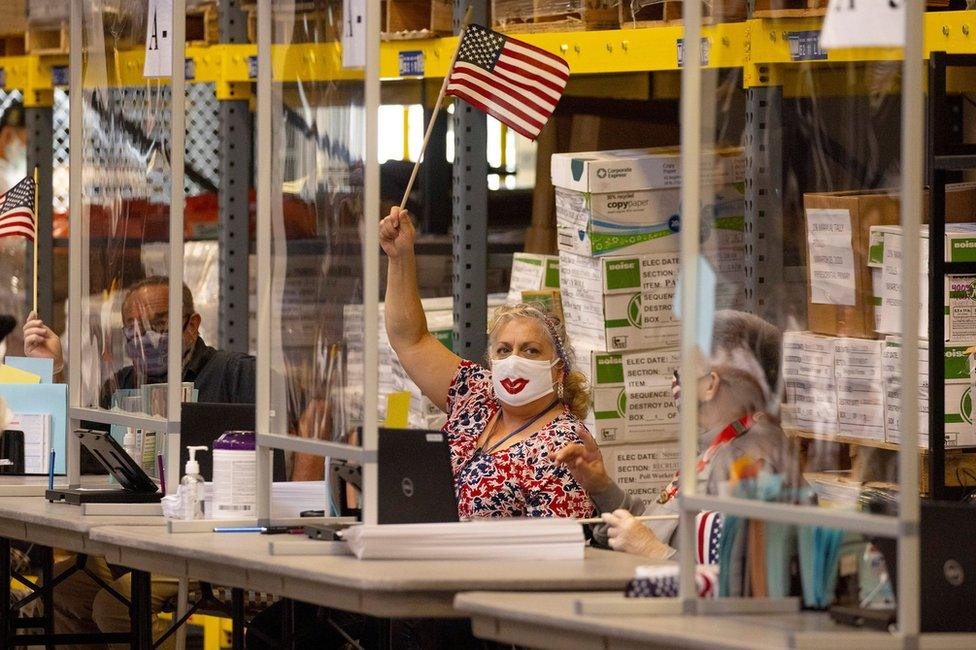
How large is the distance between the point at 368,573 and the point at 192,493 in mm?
1139

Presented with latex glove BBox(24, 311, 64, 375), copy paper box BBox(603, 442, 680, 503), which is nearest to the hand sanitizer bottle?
copy paper box BBox(603, 442, 680, 503)

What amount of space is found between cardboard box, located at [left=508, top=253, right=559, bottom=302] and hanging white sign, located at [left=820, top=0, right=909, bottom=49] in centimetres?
313

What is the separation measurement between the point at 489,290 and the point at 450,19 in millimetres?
1083

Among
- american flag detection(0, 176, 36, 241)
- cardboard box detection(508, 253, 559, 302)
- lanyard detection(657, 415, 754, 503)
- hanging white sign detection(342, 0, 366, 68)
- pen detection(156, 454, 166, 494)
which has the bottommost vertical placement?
pen detection(156, 454, 166, 494)

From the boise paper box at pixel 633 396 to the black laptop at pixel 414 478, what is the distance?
5.26 feet

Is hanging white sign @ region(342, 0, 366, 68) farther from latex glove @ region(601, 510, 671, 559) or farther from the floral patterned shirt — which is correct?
the floral patterned shirt

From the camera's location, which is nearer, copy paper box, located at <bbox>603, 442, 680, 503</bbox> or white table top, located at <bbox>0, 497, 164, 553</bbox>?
white table top, located at <bbox>0, 497, 164, 553</bbox>

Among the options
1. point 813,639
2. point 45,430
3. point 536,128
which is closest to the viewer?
point 813,639

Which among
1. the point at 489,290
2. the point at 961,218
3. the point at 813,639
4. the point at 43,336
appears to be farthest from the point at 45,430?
the point at 813,639

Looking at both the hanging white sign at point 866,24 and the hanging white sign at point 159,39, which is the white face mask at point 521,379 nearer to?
the hanging white sign at point 159,39

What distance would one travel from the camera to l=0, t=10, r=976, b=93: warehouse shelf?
4.31 metres

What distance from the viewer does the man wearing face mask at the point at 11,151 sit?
956 centimetres

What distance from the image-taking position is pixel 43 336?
6961 millimetres

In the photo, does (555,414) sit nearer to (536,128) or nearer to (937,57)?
(536,128)
